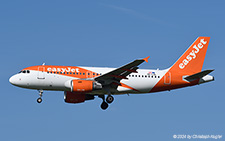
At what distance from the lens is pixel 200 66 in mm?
53906

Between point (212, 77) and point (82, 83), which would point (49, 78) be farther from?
point (212, 77)

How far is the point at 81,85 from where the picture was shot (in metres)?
47.7

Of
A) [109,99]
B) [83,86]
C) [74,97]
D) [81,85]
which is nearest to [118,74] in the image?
[109,99]

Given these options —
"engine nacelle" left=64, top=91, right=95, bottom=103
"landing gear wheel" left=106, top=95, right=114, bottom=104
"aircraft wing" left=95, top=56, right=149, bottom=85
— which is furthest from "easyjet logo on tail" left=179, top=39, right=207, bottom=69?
"engine nacelle" left=64, top=91, right=95, bottom=103

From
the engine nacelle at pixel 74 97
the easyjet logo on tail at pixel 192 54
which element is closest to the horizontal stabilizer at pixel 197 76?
the easyjet logo on tail at pixel 192 54

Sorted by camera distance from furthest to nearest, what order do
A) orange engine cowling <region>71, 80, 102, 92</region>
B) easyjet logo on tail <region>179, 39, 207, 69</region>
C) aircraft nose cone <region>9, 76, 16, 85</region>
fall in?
easyjet logo on tail <region>179, 39, 207, 69</region> → aircraft nose cone <region>9, 76, 16, 85</region> → orange engine cowling <region>71, 80, 102, 92</region>

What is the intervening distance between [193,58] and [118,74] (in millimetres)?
10484

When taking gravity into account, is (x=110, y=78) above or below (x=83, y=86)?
above

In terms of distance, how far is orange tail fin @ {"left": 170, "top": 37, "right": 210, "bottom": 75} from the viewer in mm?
53062

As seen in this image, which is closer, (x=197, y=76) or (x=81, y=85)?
(x=81, y=85)

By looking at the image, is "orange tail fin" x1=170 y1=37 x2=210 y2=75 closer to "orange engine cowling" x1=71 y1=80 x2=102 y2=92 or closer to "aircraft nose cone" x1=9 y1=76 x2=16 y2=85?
"orange engine cowling" x1=71 y1=80 x2=102 y2=92

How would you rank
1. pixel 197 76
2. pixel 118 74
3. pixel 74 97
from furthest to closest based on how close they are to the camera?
1. pixel 74 97
2. pixel 197 76
3. pixel 118 74

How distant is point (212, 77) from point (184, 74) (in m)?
3.05

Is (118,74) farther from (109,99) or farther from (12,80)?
(12,80)
